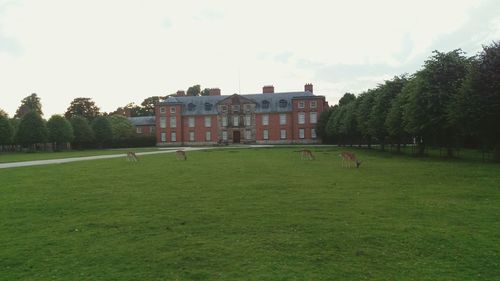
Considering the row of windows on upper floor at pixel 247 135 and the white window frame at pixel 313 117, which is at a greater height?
the white window frame at pixel 313 117

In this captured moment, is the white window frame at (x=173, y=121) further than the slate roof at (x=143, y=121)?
No

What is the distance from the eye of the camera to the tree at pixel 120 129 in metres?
84.3

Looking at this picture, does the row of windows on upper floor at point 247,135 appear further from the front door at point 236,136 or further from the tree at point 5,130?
the tree at point 5,130

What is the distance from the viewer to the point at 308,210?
10484 mm

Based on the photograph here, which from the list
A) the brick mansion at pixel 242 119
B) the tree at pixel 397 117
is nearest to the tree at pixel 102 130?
the brick mansion at pixel 242 119

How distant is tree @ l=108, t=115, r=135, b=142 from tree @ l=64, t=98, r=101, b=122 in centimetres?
1968

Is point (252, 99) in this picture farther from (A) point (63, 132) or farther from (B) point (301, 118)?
(A) point (63, 132)

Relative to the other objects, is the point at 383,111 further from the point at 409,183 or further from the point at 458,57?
the point at 409,183

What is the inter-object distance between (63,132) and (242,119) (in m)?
33.4

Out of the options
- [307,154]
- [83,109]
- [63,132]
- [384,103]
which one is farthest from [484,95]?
[83,109]

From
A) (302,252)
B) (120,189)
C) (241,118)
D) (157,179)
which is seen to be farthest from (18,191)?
(241,118)

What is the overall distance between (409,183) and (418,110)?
50.0 ft

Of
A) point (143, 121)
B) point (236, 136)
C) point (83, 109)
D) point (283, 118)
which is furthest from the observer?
point (83, 109)

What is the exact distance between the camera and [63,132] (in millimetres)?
A: 72375
